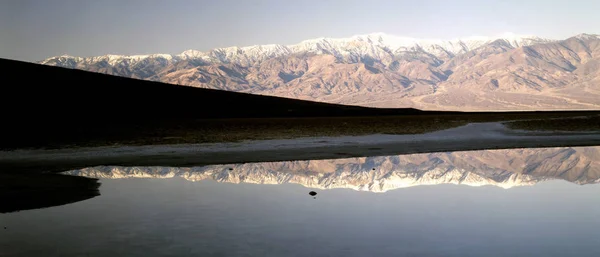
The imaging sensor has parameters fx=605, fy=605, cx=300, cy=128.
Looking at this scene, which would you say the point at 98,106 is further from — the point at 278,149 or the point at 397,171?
the point at 397,171

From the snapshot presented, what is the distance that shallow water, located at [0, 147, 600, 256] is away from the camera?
1263cm

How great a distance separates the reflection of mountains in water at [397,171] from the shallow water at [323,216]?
134mm

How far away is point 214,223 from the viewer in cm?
1526

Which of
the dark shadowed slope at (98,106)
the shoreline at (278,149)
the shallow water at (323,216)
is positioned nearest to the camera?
the shallow water at (323,216)

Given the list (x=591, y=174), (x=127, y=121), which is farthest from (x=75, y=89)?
(x=591, y=174)

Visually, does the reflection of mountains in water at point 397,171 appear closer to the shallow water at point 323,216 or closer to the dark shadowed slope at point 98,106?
the shallow water at point 323,216

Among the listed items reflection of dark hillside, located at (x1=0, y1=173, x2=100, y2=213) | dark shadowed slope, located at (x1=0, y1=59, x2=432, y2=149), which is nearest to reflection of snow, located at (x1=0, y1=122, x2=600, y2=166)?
dark shadowed slope, located at (x1=0, y1=59, x2=432, y2=149)

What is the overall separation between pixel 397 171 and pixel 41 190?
15.0 meters

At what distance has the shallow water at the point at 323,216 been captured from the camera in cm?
1263

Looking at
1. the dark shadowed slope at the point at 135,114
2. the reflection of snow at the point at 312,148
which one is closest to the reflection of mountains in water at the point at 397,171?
the reflection of snow at the point at 312,148

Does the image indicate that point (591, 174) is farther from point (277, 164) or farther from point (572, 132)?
point (572, 132)

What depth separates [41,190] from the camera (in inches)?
839

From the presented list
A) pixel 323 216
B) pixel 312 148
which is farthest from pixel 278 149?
pixel 323 216

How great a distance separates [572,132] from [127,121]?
43.1 m
